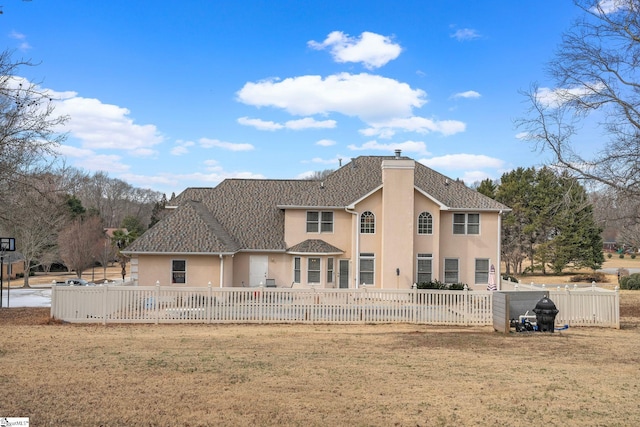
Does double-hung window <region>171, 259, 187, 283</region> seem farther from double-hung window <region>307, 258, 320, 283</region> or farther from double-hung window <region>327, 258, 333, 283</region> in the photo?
double-hung window <region>327, 258, 333, 283</region>


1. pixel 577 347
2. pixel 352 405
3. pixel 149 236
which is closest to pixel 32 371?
pixel 352 405

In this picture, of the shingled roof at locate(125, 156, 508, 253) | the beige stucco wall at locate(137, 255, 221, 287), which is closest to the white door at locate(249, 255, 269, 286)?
the shingled roof at locate(125, 156, 508, 253)

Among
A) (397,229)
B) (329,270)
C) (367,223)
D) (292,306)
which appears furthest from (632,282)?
(292,306)

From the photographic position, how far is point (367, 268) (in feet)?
85.0

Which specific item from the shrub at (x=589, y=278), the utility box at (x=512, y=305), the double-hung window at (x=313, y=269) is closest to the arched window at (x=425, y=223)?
the double-hung window at (x=313, y=269)

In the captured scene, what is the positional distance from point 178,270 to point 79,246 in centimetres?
2642

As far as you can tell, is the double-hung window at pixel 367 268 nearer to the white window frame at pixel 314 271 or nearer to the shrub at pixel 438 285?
the white window frame at pixel 314 271

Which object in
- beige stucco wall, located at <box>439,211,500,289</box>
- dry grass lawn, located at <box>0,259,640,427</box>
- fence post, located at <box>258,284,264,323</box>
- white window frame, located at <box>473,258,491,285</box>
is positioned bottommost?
dry grass lawn, located at <box>0,259,640,427</box>

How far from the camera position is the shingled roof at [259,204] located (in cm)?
2417

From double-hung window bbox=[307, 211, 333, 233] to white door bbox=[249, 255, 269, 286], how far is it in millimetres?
2898

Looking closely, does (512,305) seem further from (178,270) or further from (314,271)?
(178,270)

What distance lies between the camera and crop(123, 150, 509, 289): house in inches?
949

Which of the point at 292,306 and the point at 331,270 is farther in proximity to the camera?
the point at 331,270

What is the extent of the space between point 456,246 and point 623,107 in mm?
9895
